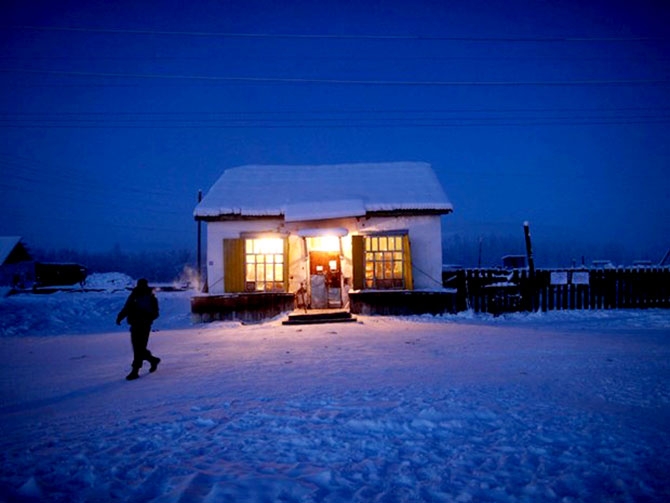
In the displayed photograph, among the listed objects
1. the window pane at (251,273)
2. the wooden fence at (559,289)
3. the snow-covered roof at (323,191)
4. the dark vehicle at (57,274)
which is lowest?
the wooden fence at (559,289)

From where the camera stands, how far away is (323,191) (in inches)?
610

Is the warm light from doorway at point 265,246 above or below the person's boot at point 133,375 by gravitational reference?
above

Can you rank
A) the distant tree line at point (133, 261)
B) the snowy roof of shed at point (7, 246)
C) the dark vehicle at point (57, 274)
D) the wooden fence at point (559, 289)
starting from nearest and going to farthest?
1. the wooden fence at point (559, 289)
2. the dark vehicle at point (57, 274)
3. the snowy roof of shed at point (7, 246)
4. the distant tree line at point (133, 261)

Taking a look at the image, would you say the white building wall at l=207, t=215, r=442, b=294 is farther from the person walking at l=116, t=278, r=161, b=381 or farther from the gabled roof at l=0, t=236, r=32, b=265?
the gabled roof at l=0, t=236, r=32, b=265

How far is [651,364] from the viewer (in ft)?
20.4

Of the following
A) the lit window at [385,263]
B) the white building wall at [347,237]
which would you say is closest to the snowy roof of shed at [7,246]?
the white building wall at [347,237]

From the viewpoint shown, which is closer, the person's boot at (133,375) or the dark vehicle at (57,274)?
the person's boot at (133,375)

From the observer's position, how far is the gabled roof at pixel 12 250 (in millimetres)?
36250

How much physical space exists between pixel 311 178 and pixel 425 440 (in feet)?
46.6


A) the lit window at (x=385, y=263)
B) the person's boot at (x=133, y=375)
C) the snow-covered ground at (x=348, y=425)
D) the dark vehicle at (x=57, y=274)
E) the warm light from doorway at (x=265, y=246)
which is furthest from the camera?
the dark vehicle at (x=57, y=274)

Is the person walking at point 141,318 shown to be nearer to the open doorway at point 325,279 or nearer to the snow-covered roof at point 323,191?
the snow-covered roof at point 323,191

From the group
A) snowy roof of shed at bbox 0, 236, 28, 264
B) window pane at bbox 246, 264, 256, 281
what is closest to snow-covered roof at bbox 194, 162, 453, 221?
window pane at bbox 246, 264, 256, 281

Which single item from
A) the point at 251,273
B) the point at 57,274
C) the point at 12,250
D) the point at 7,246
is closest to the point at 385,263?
the point at 251,273

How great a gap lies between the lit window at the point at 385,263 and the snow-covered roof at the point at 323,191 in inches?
51.2
